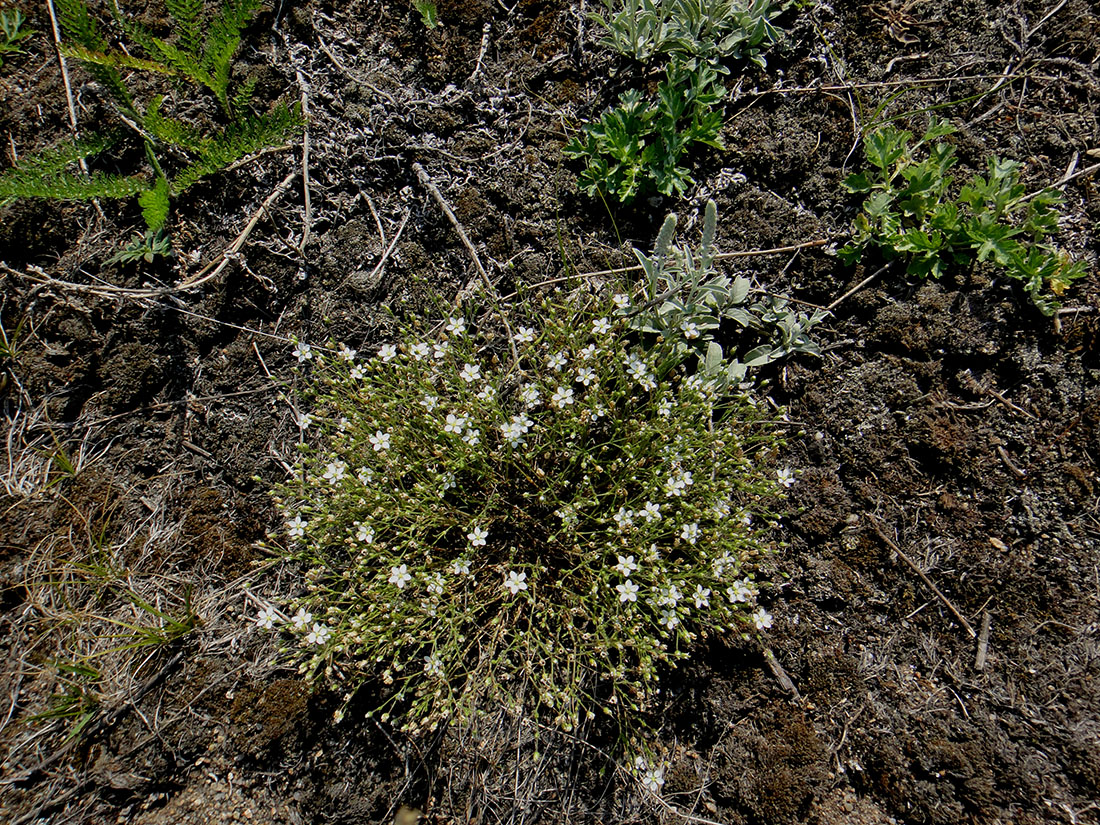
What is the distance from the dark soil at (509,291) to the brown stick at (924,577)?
23 millimetres

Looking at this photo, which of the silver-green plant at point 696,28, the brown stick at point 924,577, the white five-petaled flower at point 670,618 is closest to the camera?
the white five-petaled flower at point 670,618

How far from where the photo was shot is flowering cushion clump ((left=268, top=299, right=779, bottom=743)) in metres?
2.81

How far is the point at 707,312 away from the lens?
3.10m

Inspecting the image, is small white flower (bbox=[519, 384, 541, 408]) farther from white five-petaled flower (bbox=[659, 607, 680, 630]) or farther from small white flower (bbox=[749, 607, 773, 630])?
small white flower (bbox=[749, 607, 773, 630])

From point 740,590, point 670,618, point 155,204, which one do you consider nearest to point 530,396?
point 670,618

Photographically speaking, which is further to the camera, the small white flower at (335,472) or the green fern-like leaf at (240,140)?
the green fern-like leaf at (240,140)

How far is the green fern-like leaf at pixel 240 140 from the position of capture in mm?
3148

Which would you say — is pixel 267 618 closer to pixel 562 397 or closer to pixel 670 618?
pixel 562 397

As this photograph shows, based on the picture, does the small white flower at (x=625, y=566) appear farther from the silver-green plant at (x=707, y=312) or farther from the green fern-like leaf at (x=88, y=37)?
the green fern-like leaf at (x=88, y=37)

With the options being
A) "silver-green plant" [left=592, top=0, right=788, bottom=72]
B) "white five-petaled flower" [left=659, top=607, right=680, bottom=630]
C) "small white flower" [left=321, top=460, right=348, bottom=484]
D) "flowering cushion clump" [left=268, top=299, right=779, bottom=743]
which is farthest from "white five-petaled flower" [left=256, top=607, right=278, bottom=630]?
"silver-green plant" [left=592, top=0, right=788, bottom=72]

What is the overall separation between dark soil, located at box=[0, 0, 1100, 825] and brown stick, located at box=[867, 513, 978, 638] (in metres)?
0.02

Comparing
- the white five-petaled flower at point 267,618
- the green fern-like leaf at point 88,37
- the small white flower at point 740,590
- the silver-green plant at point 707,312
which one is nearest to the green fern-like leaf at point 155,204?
the green fern-like leaf at point 88,37

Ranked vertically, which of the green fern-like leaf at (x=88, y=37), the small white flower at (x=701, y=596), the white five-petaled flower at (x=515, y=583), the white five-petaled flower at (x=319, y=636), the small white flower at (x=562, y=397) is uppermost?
the green fern-like leaf at (x=88, y=37)

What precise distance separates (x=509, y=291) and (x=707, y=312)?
108 centimetres
